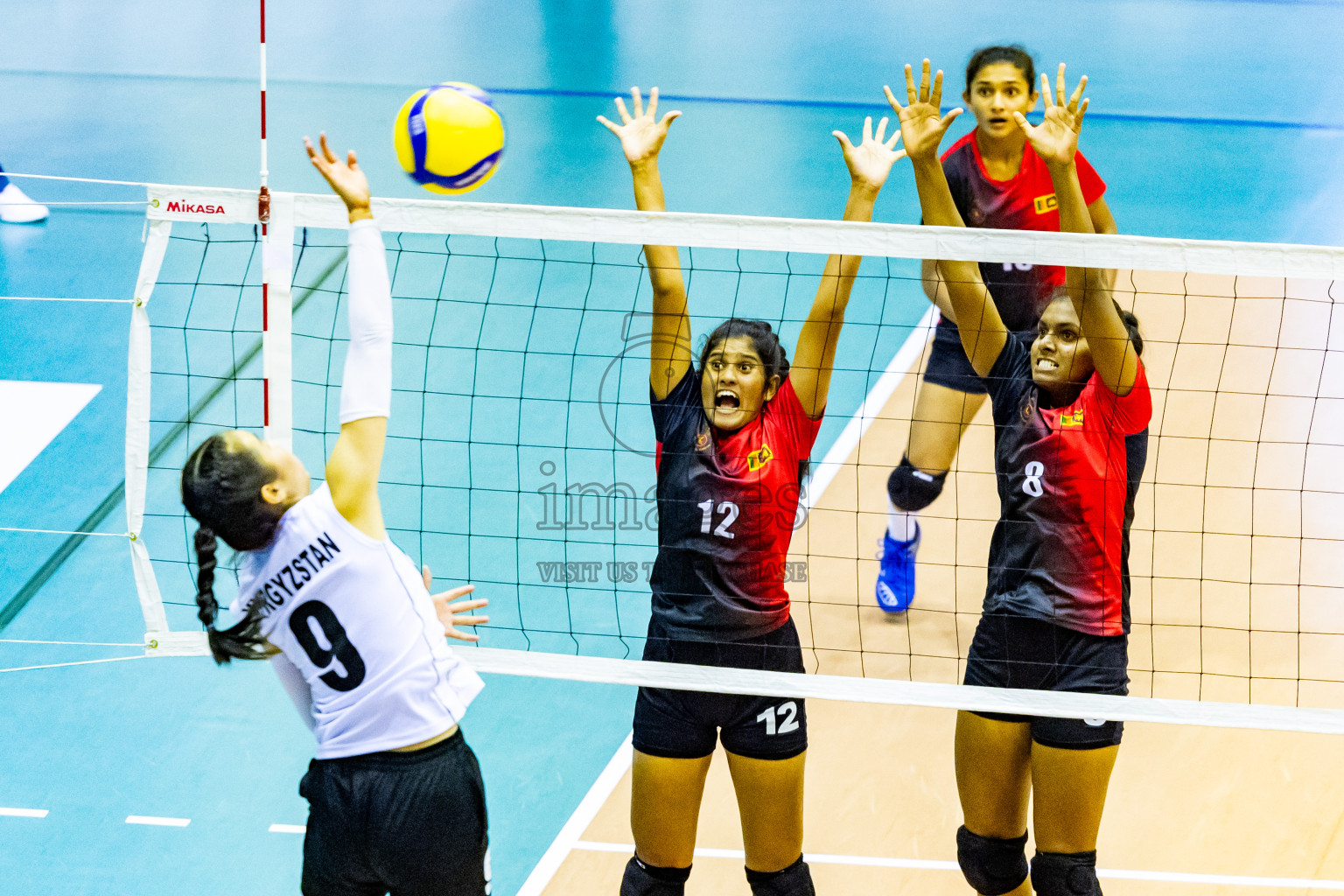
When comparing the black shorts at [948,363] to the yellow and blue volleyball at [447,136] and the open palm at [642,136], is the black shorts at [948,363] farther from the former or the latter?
the yellow and blue volleyball at [447,136]

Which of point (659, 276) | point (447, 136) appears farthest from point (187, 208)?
point (659, 276)

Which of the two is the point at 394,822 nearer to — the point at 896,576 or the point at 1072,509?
the point at 1072,509

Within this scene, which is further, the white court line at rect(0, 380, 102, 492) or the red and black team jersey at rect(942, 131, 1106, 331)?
the white court line at rect(0, 380, 102, 492)

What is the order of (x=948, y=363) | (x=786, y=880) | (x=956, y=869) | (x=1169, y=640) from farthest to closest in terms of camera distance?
(x=1169, y=640)
(x=948, y=363)
(x=956, y=869)
(x=786, y=880)

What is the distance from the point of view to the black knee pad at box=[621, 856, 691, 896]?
3.38 m

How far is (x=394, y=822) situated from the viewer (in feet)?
8.77

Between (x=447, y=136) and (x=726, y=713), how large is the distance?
1618 millimetres

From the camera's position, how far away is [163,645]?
347 cm

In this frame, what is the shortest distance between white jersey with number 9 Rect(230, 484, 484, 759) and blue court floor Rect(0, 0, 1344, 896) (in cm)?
149

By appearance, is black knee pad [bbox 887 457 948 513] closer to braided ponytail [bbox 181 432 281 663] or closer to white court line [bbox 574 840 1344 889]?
white court line [bbox 574 840 1344 889]

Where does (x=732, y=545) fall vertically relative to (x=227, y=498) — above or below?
below

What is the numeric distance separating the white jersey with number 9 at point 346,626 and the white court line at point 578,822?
1.21m

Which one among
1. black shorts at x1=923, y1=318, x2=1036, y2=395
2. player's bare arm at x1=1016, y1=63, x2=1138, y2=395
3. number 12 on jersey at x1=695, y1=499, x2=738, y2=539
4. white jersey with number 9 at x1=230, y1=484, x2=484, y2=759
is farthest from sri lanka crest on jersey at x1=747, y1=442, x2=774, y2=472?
black shorts at x1=923, y1=318, x2=1036, y2=395

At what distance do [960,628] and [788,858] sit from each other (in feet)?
6.82
